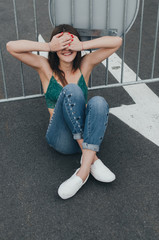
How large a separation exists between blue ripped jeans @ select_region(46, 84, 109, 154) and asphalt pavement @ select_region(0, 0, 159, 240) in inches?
16.9

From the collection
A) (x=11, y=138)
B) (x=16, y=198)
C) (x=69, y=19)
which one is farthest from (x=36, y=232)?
(x=69, y=19)

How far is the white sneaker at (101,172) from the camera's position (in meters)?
3.31

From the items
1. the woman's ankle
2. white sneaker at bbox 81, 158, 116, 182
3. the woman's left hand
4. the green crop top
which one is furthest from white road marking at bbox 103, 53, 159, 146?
the woman's left hand

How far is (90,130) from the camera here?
3.16 meters

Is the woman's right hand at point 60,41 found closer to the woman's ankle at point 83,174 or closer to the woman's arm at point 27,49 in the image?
the woman's arm at point 27,49

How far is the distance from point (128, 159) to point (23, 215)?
45.5 inches

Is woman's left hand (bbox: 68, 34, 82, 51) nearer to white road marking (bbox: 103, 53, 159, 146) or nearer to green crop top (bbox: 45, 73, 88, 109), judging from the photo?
green crop top (bbox: 45, 73, 88, 109)

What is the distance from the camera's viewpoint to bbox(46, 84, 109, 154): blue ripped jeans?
3158mm

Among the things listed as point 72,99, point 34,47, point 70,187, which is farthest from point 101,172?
point 34,47

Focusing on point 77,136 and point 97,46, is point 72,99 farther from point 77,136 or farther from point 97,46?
point 97,46

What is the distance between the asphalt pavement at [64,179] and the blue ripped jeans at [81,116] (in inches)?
16.9

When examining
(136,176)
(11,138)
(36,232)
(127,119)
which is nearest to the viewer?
(36,232)

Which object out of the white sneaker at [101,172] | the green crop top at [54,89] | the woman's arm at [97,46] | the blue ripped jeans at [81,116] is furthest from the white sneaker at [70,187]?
the woman's arm at [97,46]

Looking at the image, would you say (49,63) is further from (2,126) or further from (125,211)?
(125,211)
